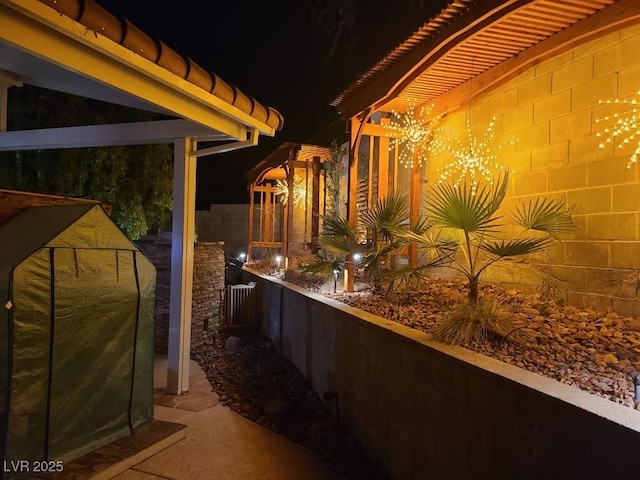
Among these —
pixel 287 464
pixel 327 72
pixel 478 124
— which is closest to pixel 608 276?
pixel 478 124

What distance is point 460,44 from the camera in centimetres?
466

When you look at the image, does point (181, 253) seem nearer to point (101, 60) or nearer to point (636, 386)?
point (101, 60)

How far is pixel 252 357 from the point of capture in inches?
322

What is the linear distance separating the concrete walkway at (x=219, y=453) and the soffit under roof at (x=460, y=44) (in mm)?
4353

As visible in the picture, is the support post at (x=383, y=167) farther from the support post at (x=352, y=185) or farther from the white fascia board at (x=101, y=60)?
the white fascia board at (x=101, y=60)

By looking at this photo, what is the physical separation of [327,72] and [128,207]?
1477cm

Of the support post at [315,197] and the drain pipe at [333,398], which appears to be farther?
the support post at [315,197]

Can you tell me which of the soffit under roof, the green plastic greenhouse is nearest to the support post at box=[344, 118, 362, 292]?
the soffit under roof

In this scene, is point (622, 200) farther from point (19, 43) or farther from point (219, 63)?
point (219, 63)

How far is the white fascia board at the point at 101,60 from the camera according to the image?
8.84 feet

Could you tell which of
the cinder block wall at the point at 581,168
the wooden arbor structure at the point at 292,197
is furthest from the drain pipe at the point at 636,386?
the wooden arbor structure at the point at 292,197

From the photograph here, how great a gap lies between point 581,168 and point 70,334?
4886 mm

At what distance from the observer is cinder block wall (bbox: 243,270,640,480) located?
2.15 meters

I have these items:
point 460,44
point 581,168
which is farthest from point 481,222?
point 460,44
